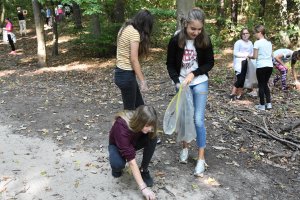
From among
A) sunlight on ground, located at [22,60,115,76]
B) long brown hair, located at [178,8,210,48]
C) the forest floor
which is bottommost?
the forest floor

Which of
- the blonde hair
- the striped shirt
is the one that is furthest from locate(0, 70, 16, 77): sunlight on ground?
the blonde hair

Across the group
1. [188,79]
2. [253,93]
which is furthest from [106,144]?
[253,93]

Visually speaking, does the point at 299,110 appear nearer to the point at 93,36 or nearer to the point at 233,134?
the point at 233,134

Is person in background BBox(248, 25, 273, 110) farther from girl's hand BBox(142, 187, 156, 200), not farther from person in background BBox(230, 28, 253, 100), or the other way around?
girl's hand BBox(142, 187, 156, 200)

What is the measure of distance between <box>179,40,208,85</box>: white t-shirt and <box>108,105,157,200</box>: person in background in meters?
0.80

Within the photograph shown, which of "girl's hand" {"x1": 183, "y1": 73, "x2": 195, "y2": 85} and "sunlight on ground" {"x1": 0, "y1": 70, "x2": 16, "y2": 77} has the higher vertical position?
"girl's hand" {"x1": 183, "y1": 73, "x2": 195, "y2": 85}

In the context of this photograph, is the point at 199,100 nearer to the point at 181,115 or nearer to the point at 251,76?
the point at 181,115

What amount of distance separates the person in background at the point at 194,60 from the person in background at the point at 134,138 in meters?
0.71

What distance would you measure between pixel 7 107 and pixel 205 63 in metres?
4.81

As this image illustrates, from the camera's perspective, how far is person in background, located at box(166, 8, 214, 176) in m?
3.92

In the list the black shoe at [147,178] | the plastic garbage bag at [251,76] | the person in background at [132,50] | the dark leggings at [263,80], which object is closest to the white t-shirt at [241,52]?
the plastic garbage bag at [251,76]

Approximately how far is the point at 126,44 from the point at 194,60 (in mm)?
834

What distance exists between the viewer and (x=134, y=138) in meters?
3.77

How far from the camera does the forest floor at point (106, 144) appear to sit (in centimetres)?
410
